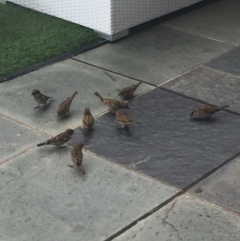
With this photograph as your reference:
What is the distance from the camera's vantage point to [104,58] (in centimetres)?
815

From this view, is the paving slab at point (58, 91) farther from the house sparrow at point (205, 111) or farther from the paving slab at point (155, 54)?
the house sparrow at point (205, 111)

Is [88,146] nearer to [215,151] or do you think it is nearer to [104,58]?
[215,151]

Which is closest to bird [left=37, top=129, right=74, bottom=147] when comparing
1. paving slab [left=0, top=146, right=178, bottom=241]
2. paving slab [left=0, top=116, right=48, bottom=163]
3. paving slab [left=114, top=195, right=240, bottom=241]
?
paving slab [left=0, top=146, right=178, bottom=241]

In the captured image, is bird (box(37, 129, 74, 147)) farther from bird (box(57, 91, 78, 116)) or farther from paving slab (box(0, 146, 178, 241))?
bird (box(57, 91, 78, 116))

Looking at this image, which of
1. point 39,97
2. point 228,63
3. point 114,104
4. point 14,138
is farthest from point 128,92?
point 228,63

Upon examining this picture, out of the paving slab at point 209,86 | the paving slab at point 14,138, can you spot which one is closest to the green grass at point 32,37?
the paving slab at point 14,138

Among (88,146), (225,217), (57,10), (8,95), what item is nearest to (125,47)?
(57,10)

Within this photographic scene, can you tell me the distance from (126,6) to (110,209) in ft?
12.7

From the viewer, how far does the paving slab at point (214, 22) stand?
8.90 meters

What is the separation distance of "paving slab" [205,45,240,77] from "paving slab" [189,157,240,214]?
220 cm

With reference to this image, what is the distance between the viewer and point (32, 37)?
8547 millimetres

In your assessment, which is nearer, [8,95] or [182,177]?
[182,177]

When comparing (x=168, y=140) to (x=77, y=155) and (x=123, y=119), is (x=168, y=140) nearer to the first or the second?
(x=123, y=119)

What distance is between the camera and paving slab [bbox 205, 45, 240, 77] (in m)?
7.91
